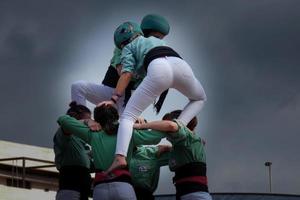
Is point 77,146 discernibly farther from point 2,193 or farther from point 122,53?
point 2,193

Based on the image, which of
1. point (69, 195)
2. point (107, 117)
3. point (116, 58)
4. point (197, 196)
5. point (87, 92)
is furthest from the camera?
point (87, 92)

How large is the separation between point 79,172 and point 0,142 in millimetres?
12496

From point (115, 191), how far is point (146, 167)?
4.16ft

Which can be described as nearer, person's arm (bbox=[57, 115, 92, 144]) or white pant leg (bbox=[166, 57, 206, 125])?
person's arm (bbox=[57, 115, 92, 144])

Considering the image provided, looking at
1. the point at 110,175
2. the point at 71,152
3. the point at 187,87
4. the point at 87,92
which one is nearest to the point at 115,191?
the point at 110,175

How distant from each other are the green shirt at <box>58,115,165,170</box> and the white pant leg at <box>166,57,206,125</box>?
585 millimetres

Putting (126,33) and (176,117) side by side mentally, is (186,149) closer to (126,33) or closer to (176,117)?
(176,117)

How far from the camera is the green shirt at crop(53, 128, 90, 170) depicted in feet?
30.8

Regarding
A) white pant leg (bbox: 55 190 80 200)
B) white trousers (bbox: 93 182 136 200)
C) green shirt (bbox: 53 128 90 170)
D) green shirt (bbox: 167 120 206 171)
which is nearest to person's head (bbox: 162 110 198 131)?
green shirt (bbox: 167 120 206 171)

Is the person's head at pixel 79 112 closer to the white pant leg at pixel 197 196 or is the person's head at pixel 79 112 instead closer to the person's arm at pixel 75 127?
the person's arm at pixel 75 127

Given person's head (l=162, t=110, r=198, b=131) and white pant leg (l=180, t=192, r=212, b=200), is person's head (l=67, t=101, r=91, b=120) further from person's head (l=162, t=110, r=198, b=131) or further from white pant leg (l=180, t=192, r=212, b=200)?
white pant leg (l=180, t=192, r=212, b=200)

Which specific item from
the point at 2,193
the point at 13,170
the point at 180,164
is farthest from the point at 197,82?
the point at 13,170

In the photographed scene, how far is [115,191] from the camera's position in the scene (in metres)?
8.36

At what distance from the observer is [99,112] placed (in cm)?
862
